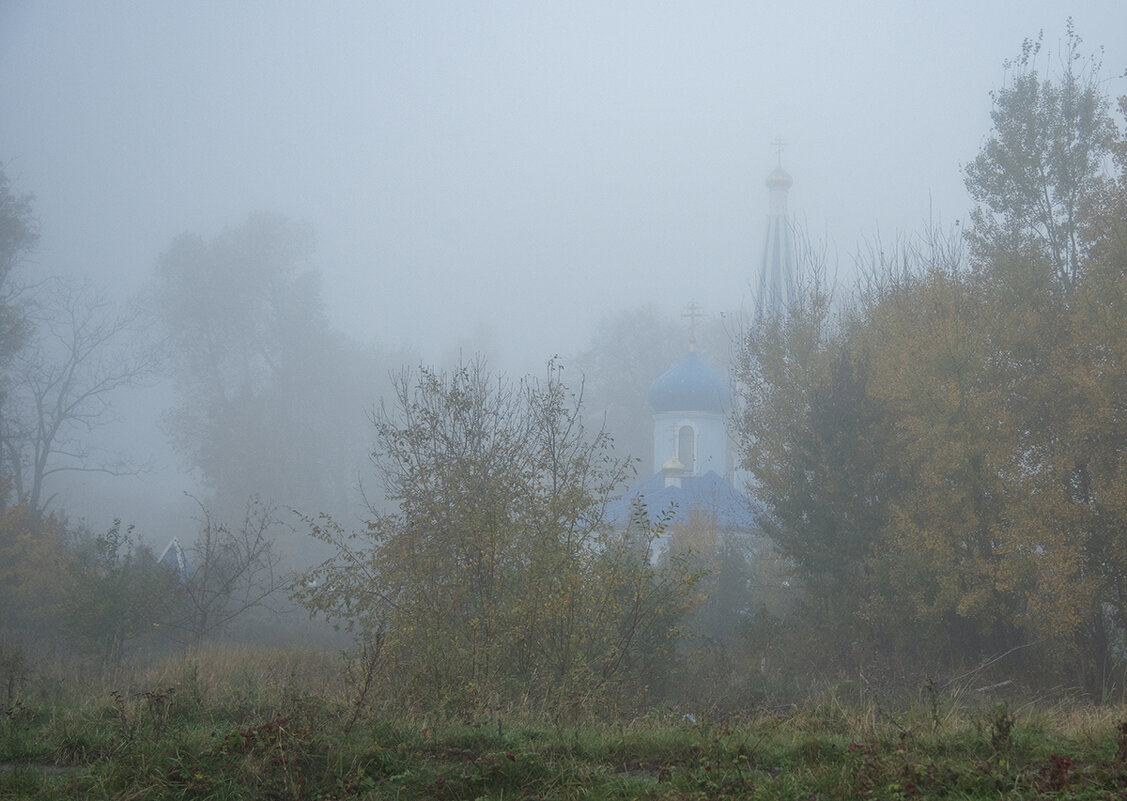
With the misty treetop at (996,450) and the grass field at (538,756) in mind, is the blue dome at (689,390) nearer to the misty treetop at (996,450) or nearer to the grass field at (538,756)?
the misty treetop at (996,450)

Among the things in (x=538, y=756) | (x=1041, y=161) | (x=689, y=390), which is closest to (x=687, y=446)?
(x=689, y=390)

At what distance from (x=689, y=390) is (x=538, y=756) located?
116 feet

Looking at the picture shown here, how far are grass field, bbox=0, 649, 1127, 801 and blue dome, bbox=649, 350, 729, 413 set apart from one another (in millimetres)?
33626

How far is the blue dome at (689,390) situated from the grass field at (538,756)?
33626mm

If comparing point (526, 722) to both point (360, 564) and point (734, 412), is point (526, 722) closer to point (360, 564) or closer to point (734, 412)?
point (360, 564)

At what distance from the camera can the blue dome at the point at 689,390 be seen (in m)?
40.2

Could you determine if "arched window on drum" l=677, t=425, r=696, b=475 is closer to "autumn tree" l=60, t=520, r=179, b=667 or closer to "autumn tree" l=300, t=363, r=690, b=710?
"autumn tree" l=60, t=520, r=179, b=667

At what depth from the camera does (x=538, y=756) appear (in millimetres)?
5324

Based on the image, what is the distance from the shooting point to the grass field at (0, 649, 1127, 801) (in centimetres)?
491

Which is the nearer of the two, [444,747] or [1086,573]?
[444,747]

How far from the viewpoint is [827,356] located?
70.1 feet

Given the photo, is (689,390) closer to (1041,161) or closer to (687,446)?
(687,446)

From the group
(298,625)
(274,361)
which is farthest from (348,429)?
(298,625)

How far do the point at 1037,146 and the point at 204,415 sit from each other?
35.3 m
